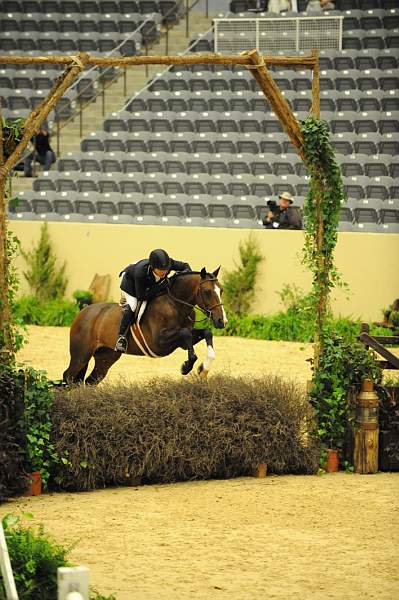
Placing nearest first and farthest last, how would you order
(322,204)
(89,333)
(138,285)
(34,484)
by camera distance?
(34,484), (322,204), (138,285), (89,333)

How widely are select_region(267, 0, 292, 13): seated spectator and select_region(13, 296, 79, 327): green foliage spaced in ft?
27.8

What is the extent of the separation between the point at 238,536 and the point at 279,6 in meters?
18.6

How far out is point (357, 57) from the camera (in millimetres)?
24141

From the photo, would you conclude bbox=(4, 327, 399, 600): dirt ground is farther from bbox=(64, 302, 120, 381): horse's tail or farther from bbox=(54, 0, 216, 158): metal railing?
bbox=(54, 0, 216, 158): metal railing

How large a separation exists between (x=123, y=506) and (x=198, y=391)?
1.49 metres

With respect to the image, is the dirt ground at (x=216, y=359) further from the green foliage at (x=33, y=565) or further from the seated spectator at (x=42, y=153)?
the green foliage at (x=33, y=565)

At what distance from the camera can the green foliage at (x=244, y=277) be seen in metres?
20.4

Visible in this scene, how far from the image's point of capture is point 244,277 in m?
20.4

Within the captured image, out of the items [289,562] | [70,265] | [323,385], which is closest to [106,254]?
[70,265]

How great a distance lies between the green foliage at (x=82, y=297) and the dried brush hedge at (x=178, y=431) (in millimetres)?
9591

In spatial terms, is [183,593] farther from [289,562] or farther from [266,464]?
[266,464]

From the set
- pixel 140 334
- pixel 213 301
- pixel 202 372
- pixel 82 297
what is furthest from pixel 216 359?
pixel 202 372

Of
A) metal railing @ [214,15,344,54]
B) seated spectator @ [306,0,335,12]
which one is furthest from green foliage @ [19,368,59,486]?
seated spectator @ [306,0,335,12]

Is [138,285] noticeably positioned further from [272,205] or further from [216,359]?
[272,205]
